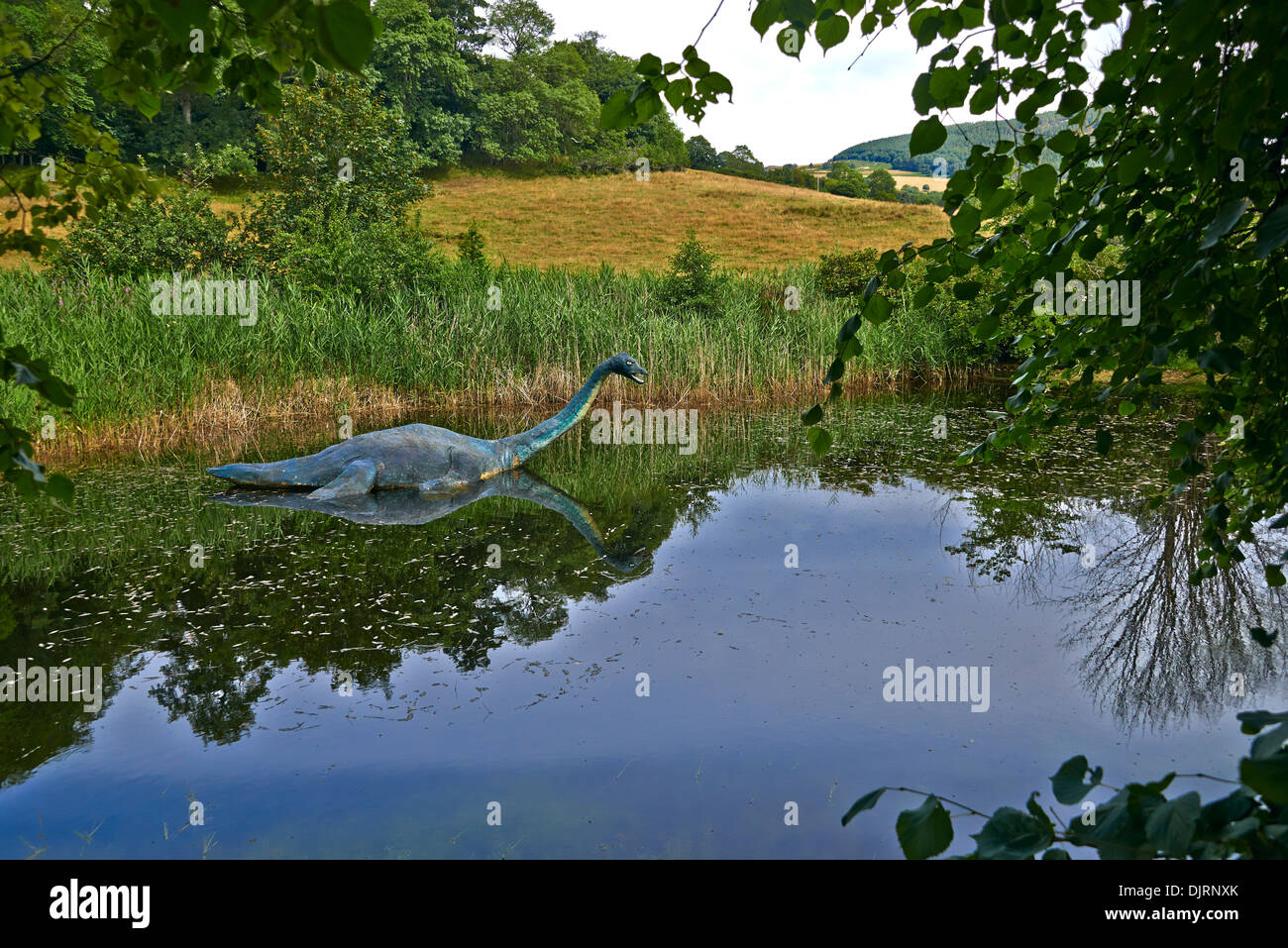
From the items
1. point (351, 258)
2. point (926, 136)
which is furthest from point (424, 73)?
point (926, 136)

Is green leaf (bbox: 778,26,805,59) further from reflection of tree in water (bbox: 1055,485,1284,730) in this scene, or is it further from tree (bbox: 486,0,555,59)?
tree (bbox: 486,0,555,59)

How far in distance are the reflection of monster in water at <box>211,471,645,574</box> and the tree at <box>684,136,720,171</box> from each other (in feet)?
191

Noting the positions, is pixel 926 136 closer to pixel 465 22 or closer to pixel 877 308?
pixel 877 308

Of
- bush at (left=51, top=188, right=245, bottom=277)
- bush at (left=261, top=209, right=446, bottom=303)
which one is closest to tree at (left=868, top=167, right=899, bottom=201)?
bush at (left=261, top=209, right=446, bottom=303)

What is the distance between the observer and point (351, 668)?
4.09m

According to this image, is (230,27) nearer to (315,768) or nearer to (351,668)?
(315,768)

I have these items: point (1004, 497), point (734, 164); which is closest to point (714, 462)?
point (1004, 497)

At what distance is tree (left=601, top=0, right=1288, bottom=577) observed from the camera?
4.26 ft

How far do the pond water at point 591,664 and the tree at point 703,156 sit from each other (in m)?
59.1

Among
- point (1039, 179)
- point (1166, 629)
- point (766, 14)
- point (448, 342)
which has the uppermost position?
point (448, 342)

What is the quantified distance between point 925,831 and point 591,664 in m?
3.17

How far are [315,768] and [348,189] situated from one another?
690 inches

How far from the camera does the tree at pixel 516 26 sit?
6097 centimetres

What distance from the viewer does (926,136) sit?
152 centimetres
